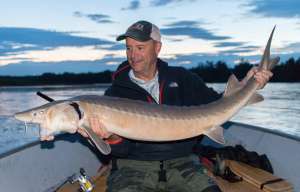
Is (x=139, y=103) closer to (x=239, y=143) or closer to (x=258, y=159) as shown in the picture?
(x=258, y=159)

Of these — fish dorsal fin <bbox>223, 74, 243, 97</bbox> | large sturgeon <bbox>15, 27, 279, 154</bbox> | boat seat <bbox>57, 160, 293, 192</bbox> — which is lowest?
boat seat <bbox>57, 160, 293, 192</bbox>

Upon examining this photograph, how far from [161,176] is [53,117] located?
1632 mm

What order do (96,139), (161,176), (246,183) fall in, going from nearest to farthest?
(96,139) < (161,176) < (246,183)

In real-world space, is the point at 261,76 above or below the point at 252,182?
above

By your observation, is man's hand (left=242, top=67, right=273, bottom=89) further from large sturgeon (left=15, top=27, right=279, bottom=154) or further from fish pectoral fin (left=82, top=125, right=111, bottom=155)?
fish pectoral fin (left=82, top=125, right=111, bottom=155)

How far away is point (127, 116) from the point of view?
12.5 feet

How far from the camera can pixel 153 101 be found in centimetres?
478

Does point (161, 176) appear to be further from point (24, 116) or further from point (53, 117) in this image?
A: point (24, 116)

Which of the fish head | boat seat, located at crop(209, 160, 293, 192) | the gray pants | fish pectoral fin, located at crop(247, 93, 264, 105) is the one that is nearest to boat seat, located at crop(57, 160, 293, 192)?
boat seat, located at crop(209, 160, 293, 192)

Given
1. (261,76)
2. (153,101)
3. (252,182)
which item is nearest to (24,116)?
(153,101)

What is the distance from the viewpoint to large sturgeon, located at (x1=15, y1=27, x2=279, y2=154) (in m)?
3.62

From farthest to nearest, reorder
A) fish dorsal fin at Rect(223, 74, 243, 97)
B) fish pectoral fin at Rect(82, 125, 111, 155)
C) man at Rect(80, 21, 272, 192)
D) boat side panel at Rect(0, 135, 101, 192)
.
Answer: boat side panel at Rect(0, 135, 101, 192) < man at Rect(80, 21, 272, 192) < fish dorsal fin at Rect(223, 74, 243, 97) < fish pectoral fin at Rect(82, 125, 111, 155)

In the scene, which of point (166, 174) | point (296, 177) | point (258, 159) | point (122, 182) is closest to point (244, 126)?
point (258, 159)

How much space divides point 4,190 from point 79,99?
180cm
